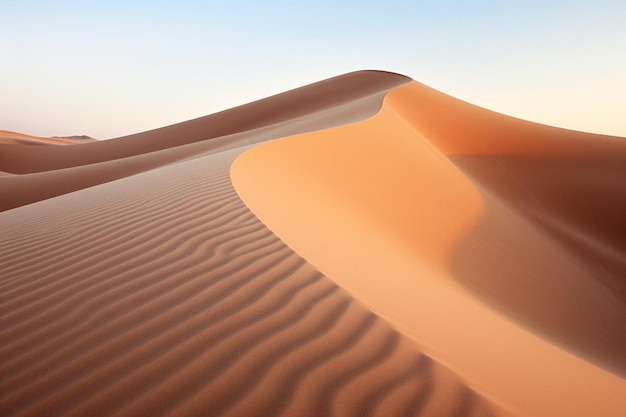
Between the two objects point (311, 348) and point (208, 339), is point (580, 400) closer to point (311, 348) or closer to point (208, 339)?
point (311, 348)

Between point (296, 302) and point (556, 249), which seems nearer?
point (296, 302)

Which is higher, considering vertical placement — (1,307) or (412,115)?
(1,307)

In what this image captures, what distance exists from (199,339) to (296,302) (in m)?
0.52

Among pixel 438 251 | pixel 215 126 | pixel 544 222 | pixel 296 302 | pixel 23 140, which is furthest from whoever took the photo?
pixel 23 140

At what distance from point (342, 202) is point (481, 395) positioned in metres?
3.71

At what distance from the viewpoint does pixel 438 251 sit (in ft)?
17.9

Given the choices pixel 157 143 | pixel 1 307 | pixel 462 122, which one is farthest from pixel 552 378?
pixel 157 143

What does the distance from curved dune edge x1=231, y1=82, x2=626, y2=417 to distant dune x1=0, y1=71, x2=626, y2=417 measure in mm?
25

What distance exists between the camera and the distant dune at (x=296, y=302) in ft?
5.53

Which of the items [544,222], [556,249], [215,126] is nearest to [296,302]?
[556,249]

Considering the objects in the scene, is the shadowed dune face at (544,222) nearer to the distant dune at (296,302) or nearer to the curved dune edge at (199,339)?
the distant dune at (296,302)

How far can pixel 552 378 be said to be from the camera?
2.25 meters

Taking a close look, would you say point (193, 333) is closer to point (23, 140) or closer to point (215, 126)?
point (215, 126)

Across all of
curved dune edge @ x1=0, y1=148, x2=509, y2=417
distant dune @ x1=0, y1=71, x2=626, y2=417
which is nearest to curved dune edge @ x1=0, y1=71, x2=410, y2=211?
distant dune @ x1=0, y1=71, x2=626, y2=417
